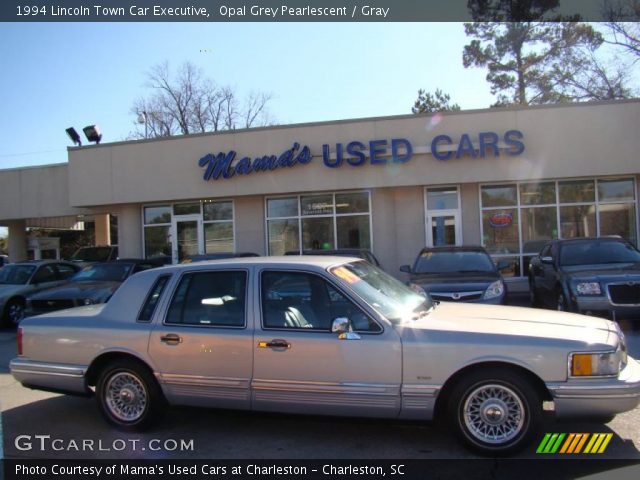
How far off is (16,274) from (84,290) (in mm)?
4034

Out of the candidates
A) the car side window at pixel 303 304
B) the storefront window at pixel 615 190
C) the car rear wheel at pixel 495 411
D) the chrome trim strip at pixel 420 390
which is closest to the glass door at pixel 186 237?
the storefront window at pixel 615 190

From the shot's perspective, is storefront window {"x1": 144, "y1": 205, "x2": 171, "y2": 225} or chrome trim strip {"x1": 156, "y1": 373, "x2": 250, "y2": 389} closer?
chrome trim strip {"x1": 156, "y1": 373, "x2": 250, "y2": 389}

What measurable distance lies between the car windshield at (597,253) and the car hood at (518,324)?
5481mm

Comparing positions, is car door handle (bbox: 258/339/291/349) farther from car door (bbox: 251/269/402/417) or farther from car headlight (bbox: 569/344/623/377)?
car headlight (bbox: 569/344/623/377)

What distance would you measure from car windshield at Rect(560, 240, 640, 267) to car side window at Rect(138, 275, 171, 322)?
299 inches

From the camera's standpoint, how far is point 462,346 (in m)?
4.21

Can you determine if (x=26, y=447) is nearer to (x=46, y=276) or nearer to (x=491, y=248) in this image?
(x=46, y=276)

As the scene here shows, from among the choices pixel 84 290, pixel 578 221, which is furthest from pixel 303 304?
pixel 578 221

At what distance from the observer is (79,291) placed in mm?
11070

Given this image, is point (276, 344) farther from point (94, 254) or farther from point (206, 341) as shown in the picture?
point (94, 254)

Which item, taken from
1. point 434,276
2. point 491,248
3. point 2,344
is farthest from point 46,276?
point 491,248

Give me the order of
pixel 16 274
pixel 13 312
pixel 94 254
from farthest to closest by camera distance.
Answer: pixel 94 254
pixel 16 274
pixel 13 312

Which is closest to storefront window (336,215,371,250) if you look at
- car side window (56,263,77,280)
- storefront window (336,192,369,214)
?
storefront window (336,192,369,214)
